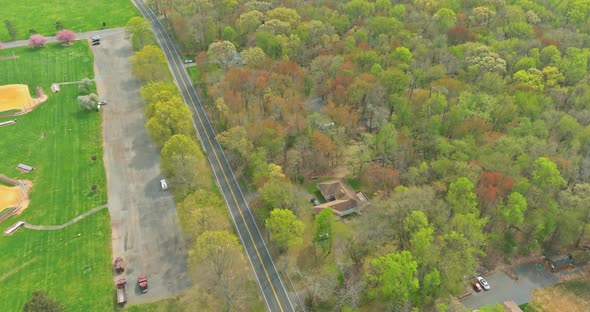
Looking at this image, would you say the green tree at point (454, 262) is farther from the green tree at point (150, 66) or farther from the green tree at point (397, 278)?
the green tree at point (150, 66)

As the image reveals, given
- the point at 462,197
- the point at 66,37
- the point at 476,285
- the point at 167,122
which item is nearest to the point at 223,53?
the point at 167,122

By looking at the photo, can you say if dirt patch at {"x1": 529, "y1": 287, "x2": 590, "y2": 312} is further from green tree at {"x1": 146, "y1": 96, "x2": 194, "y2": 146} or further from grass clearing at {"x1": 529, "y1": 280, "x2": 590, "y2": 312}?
green tree at {"x1": 146, "y1": 96, "x2": 194, "y2": 146}

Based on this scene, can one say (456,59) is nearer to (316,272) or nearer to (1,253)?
(316,272)

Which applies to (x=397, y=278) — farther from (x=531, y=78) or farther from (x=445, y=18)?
(x=445, y=18)

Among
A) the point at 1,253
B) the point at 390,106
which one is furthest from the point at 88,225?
the point at 390,106

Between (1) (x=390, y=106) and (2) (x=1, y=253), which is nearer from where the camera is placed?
(2) (x=1, y=253)

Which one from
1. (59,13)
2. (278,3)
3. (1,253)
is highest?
(278,3)

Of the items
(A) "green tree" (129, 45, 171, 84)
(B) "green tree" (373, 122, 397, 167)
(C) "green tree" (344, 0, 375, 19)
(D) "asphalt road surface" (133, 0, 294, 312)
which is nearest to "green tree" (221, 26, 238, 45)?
(D) "asphalt road surface" (133, 0, 294, 312)
